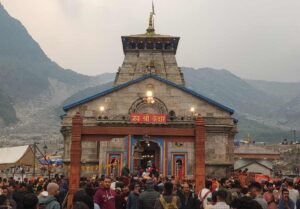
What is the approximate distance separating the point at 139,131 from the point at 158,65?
33.1m

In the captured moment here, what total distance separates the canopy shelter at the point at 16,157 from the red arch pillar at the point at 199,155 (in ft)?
42.5

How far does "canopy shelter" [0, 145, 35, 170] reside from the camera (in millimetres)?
24328

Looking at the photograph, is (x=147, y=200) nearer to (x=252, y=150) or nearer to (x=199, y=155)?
(x=199, y=155)

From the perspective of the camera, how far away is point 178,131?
15766 millimetres

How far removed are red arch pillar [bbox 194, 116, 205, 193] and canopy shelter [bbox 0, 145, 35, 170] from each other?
42.5 ft

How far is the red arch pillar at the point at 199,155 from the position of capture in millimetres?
14984

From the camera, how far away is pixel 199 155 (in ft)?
49.7

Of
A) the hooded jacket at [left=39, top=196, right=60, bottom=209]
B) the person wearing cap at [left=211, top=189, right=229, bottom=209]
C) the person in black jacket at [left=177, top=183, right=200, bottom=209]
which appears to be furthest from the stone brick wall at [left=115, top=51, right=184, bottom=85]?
the person wearing cap at [left=211, top=189, right=229, bottom=209]

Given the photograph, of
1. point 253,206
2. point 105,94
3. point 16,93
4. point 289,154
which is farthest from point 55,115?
point 253,206

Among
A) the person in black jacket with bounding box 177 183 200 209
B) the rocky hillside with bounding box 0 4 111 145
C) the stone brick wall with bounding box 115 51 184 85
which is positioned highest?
the rocky hillside with bounding box 0 4 111 145

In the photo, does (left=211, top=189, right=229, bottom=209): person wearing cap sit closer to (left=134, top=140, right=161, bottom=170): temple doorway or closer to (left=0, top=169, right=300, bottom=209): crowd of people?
(left=0, top=169, right=300, bottom=209): crowd of people

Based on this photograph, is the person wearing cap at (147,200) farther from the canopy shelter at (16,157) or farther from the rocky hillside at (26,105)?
the rocky hillside at (26,105)

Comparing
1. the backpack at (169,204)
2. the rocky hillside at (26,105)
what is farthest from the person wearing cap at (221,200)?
the rocky hillside at (26,105)

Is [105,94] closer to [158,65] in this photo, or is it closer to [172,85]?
[172,85]
